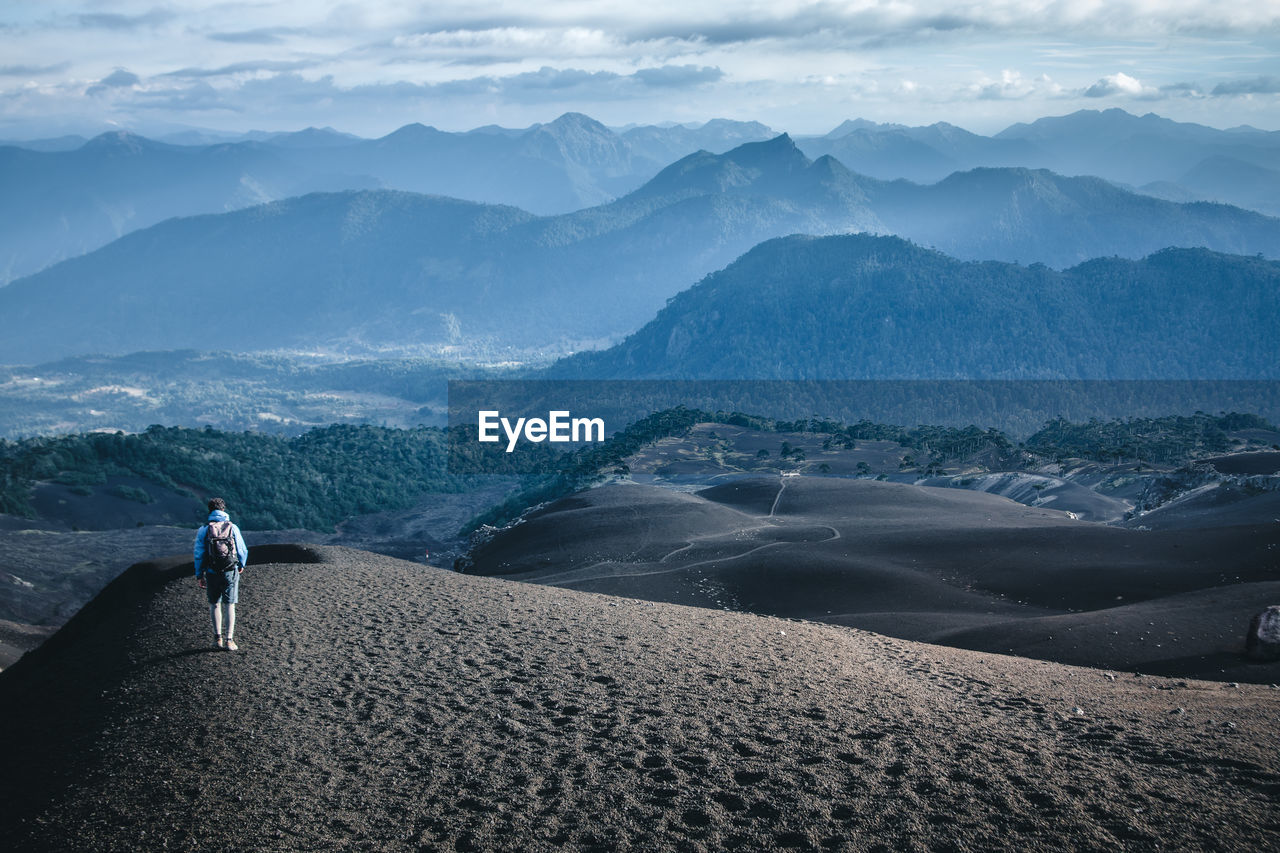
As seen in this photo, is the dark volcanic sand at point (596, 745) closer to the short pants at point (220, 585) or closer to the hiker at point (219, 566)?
the hiker at point (219, 566)

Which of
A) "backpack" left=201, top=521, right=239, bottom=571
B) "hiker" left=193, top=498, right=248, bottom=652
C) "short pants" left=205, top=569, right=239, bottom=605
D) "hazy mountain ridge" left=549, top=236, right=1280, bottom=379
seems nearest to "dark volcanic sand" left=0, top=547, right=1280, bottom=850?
"hiker" left=193, top=498, right=248, bottom=652

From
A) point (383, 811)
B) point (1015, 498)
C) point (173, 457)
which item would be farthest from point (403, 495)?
point (383, 811)

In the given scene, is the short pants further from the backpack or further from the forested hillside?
the forested hillside

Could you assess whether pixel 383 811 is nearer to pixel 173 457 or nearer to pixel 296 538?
pixel 296 538

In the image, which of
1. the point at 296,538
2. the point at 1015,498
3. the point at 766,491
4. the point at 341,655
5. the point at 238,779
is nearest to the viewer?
the point at 238,779

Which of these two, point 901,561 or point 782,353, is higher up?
point 782,353
